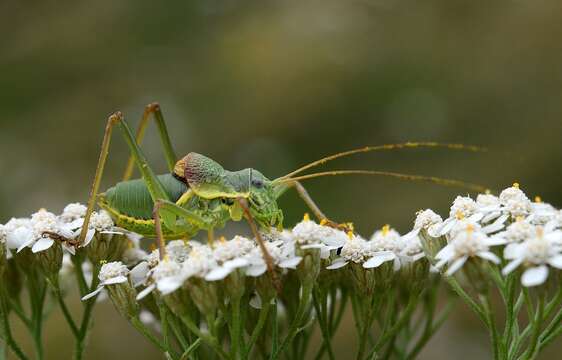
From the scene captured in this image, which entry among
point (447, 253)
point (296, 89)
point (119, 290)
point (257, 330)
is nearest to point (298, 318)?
point (257, 330)

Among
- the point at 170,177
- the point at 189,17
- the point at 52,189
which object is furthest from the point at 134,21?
the point at 170,177

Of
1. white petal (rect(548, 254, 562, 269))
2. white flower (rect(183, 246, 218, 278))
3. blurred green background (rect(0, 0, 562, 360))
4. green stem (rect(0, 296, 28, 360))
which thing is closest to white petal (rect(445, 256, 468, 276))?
white petal (rect(548, 254, 562, 269))

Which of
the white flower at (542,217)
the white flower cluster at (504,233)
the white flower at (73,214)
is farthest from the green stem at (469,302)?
the white flower at (73,214)

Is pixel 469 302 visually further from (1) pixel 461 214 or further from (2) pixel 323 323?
Result: (2) pixel 323 323

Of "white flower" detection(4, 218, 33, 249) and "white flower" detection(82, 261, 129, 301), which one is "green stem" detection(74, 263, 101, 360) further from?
"white flower" detection(4, 218, 33, 249)

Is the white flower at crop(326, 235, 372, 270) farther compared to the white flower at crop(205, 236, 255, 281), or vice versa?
the white flower at crop(326, 235, 372, 270)

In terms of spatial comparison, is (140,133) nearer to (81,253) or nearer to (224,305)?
(81,253)
